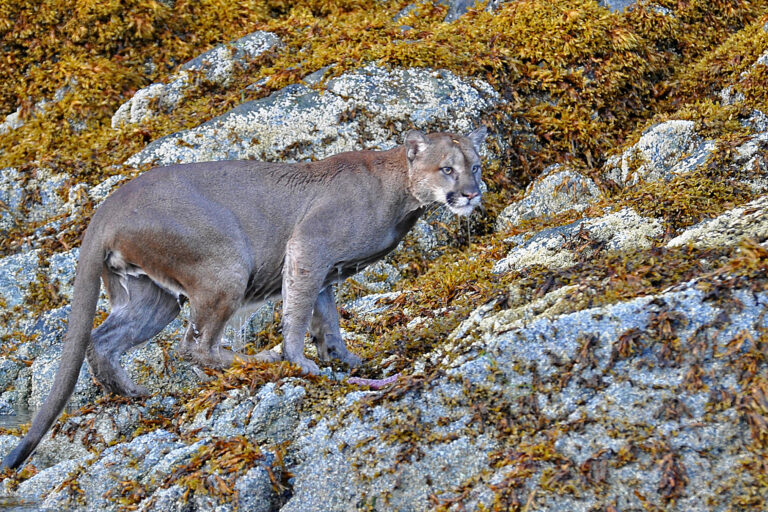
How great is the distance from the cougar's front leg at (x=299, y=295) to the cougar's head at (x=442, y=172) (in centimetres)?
122

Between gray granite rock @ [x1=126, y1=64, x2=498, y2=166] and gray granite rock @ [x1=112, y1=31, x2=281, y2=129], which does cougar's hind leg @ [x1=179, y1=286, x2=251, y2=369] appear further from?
gray granite rock @ [x1=112, y1=31, x2=281, y2=129]

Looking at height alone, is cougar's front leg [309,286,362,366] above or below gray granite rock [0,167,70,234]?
below

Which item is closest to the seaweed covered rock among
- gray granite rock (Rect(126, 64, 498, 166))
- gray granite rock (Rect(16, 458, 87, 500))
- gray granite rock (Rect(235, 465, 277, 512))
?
gray granite rock (Rect(235, 465, 277, 512))

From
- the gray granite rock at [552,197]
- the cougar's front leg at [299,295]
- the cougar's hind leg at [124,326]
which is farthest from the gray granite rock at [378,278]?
the cougar's hind leg at [124,326]

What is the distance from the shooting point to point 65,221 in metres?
10.7

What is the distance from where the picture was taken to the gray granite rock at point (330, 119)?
10.9 meters

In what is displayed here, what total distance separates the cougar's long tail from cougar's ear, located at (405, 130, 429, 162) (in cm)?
300

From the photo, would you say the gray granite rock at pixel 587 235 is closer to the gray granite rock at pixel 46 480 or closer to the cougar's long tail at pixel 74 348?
the cougar's long tail at pixel 74 348

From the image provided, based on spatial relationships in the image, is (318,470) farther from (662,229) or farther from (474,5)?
(474,5)

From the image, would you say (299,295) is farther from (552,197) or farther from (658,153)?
(658,153)

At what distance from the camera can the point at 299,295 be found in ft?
25.8

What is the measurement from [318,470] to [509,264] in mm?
3910

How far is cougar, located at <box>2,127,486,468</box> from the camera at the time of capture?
7609mm

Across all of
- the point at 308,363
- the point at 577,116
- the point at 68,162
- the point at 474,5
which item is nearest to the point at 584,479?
the point at 308,363
